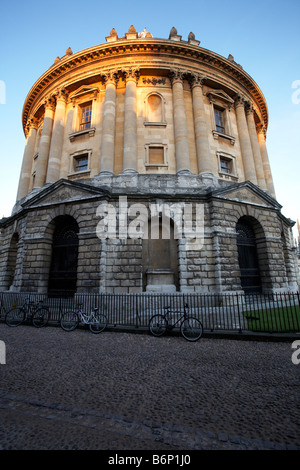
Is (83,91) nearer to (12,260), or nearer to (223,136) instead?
(223,136)

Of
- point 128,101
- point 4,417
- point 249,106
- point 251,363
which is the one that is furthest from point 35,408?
point 249,106

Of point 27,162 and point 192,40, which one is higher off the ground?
point 192,40

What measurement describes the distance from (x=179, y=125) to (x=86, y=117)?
328 inches

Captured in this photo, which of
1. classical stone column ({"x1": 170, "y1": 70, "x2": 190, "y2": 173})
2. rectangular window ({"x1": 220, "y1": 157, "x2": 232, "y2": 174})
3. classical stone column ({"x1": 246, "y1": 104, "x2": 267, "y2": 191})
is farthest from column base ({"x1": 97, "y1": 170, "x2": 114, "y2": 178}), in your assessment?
classical stone column ({"x1": 246, "y1": 104, "x2": 267, "y2": 191})

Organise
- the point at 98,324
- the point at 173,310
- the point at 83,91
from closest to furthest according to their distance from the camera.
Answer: the point at 173,310, the point at 98,324, the point at 83,91

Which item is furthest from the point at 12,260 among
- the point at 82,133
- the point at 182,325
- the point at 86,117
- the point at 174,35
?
the point at 174,35

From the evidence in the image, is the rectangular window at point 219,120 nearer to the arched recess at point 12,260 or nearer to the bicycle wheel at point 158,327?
the bicycle wheel at point 158,327

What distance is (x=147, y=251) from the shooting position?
43.8 feet

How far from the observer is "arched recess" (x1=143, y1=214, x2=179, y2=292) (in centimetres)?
1296

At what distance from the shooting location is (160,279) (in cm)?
1297

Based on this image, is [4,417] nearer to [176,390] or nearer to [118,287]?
[176,390]

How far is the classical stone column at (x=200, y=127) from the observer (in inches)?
623

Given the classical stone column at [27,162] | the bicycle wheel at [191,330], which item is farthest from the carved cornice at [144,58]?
the bicycle wheel at [191,330]
